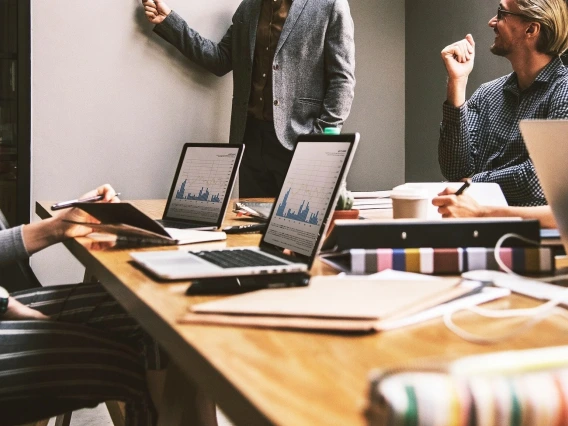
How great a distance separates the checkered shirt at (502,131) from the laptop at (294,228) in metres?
1.13

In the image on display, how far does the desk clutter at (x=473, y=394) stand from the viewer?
288 millimetres

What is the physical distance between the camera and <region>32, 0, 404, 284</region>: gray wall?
9.48ft

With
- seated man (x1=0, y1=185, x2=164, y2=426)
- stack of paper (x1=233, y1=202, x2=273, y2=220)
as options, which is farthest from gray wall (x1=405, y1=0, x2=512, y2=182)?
seated man (x1=0, y1=185, x2=164, y2=426)

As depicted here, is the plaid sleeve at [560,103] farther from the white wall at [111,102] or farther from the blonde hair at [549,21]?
the white wall at [111,102]

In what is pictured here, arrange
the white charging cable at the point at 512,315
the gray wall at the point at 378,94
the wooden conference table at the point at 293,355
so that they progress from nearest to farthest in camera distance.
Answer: the wooden conference table at the point at 293,355 < the white charging cable at the point at 512,315 < the gray wall at the point at 378,94

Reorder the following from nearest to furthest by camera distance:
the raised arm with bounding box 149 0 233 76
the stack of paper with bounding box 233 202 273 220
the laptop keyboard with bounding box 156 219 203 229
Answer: the laptop keyboard with bounding box 156 219 203 229 < the stack of paper with bounding box 233 202 273 220 < the raised arm with bounding box 149 0 233 76

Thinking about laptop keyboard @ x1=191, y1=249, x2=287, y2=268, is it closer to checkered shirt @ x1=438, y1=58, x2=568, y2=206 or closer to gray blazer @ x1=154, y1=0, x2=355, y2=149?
checkered shirt @ x1=438, y1=58, x2=568, y2=206

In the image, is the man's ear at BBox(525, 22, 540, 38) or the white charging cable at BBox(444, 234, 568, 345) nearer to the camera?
the white charging cable at BBox(444, 234, 568, 345)

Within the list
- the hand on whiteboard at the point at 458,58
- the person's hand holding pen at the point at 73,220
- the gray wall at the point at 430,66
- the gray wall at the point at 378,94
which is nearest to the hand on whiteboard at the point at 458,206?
the person's hand holding pen at the point at 73,220

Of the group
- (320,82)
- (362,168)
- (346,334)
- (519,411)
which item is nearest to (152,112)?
(320,82)

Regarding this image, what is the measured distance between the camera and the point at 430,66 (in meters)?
3.67

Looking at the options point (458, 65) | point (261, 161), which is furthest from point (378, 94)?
point (458, 65)

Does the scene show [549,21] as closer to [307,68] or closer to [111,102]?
[307,68]

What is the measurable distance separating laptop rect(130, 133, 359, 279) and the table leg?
0.62 ft
